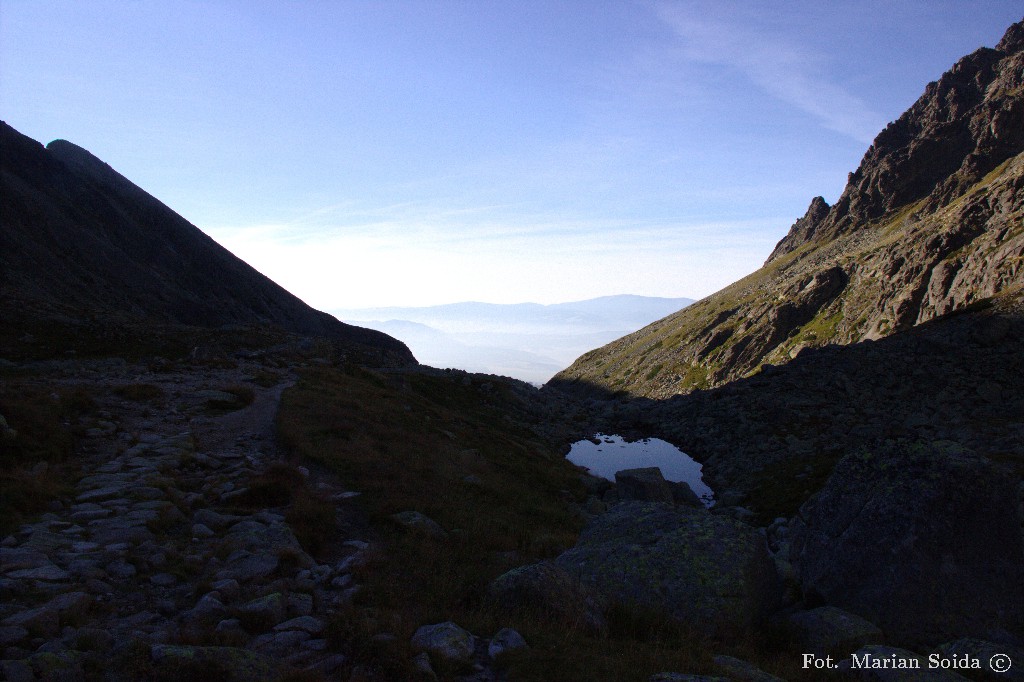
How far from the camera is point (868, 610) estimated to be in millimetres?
12094

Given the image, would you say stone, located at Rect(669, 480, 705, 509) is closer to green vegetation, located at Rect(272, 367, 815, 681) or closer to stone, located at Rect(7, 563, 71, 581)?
green vegetation, located at Rect(272, 367, 815, 681)

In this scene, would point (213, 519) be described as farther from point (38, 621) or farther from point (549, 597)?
point (549, 597)

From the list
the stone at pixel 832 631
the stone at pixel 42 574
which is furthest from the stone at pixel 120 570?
the stone at pixel 832 631

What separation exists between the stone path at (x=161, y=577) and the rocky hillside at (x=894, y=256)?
72604mm

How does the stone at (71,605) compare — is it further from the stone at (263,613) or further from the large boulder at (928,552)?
the large boulder at (928,552)

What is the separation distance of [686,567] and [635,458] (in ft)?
163

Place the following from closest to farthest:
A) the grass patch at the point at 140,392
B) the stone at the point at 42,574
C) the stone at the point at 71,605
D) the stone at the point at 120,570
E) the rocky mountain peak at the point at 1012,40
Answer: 1. the stone at the point at 71,605
2. the stone at the point at 42,574
3. the stone at the point at 120,570
4. the grass patch at the point at 140,392
5. the rocky mountain peak at the point at 1012,40

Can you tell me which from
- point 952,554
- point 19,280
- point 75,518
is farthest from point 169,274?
point 952,554

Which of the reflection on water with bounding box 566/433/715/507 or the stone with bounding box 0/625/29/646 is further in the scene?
the reflection on water with bounding box 566/433/715/507

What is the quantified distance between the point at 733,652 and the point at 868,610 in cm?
441

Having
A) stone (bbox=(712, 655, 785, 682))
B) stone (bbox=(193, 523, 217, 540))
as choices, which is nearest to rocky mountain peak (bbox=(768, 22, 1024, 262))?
stone (bbox=(712, 655, 785, 682))

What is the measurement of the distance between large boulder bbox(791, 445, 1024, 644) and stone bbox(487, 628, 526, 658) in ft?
28.0

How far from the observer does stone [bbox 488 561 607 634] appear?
10.1 metres

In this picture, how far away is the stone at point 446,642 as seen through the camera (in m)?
8.37
